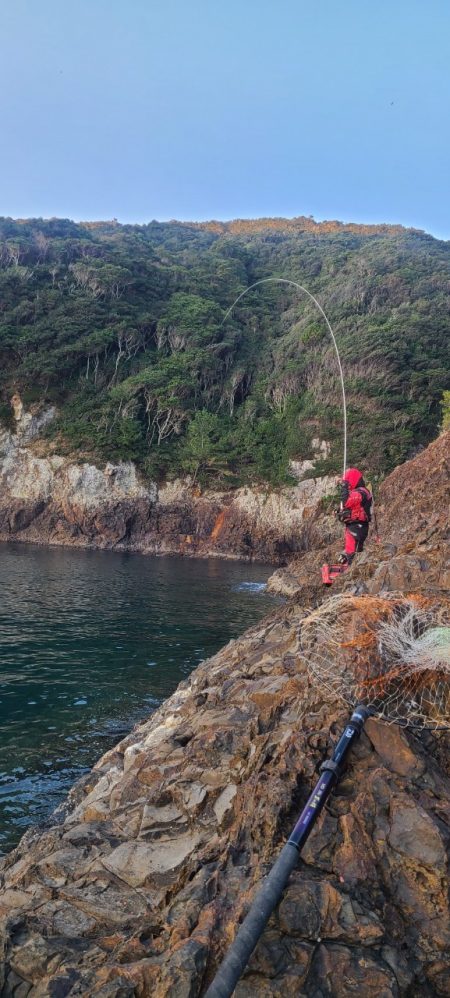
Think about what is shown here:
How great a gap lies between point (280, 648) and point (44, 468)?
139 feet

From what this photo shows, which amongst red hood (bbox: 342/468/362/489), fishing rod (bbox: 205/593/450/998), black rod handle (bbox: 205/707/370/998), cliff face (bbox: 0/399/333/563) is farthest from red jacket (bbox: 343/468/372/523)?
cliff face (bbox: 0/399/333/563)

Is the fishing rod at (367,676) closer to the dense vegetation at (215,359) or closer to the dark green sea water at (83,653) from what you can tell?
the dark green sea water at (83,653)

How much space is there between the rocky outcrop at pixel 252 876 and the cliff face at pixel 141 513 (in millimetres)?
39081

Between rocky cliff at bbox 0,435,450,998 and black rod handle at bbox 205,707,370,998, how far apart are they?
0.11 metres

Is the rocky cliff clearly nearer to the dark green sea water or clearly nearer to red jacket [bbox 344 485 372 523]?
the dark green sea water

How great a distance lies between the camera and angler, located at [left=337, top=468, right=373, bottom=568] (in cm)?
1066

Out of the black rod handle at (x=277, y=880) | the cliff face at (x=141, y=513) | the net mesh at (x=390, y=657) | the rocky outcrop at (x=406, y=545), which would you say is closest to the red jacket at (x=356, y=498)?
the rocky outcrop at (x=406, y=545)

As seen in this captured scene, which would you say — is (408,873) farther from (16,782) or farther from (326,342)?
(326,342)

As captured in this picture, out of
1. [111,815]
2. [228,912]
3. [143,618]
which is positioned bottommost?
[143,618]

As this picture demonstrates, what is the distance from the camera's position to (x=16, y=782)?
793 cm

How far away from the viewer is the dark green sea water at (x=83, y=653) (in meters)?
8.55

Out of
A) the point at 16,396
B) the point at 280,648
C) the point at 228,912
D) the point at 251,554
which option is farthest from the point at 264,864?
the point at 16,396

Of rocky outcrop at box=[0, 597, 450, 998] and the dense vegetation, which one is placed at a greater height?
the dense vegetation

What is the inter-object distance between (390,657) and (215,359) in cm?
5315
